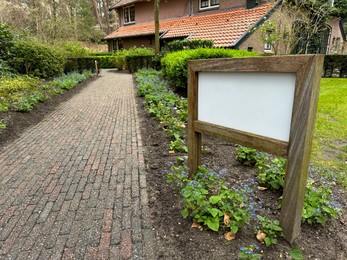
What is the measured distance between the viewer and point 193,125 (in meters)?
2.80

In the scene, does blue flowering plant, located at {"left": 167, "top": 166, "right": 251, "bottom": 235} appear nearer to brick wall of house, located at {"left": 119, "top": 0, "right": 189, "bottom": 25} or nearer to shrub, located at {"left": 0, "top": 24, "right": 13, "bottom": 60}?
shrub, located at {"left": 0, "top": 24, "right": 13, "bottom": 60}

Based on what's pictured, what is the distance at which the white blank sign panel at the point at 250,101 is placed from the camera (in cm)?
187

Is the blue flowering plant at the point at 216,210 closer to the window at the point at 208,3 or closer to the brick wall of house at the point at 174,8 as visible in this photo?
the brick wall of house at the point at 174,8

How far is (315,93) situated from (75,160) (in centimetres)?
344

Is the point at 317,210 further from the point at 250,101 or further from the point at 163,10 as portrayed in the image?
the point at 163,10

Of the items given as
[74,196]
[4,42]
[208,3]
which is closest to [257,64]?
[74,196]

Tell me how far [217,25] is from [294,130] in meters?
16.3

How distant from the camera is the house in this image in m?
14.4

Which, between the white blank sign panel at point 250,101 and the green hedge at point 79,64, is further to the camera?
the green hedge at point 79,64

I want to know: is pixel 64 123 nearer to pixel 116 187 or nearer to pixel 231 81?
pixel 116 187

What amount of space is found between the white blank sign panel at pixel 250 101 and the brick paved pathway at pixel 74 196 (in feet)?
4.16

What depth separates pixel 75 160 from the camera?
3.90 m

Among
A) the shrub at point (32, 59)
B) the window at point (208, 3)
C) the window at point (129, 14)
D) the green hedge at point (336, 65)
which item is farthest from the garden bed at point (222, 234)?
the window at point (129, 14)

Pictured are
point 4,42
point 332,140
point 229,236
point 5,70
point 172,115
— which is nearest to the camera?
point 229,236
